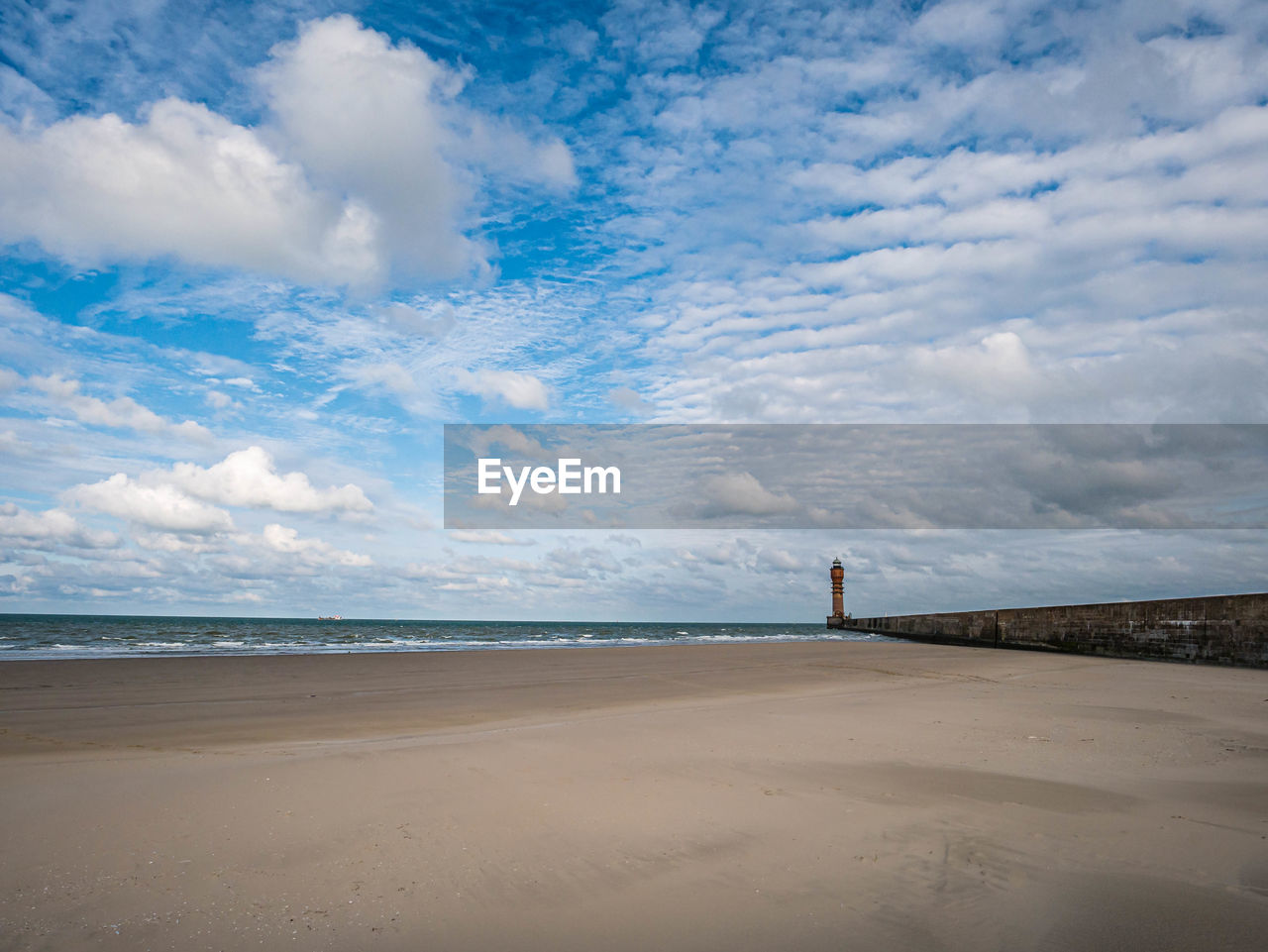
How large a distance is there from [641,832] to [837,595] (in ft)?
204

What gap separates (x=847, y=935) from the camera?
2396mm

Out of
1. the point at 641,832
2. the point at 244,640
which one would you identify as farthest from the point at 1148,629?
the point at 244,640

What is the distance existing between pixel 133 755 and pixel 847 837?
5.16m

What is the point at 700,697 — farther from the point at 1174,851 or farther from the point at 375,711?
the point at 1174,851

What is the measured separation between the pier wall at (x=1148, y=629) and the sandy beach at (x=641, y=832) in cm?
1372

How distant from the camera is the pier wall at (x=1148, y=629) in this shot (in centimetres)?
1733

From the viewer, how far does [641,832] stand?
3396 millimetres

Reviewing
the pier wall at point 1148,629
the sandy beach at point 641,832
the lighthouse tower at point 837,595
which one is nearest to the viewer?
the sandy beach at point 641,832

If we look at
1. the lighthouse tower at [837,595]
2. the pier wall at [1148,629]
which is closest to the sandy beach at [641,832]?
the pier wall at [1148,629]

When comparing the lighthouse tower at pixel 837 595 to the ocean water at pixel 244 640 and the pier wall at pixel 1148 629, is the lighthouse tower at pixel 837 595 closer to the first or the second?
the ocean water at pixel 244 640

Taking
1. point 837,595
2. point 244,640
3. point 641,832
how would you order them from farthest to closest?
point 837,595
point 244,640
point 641,832

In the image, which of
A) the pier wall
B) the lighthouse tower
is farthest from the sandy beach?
the lighthouse tower

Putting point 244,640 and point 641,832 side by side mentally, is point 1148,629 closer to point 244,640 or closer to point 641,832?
point 641,832

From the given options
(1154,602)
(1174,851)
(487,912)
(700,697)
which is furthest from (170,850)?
(1154,602)
